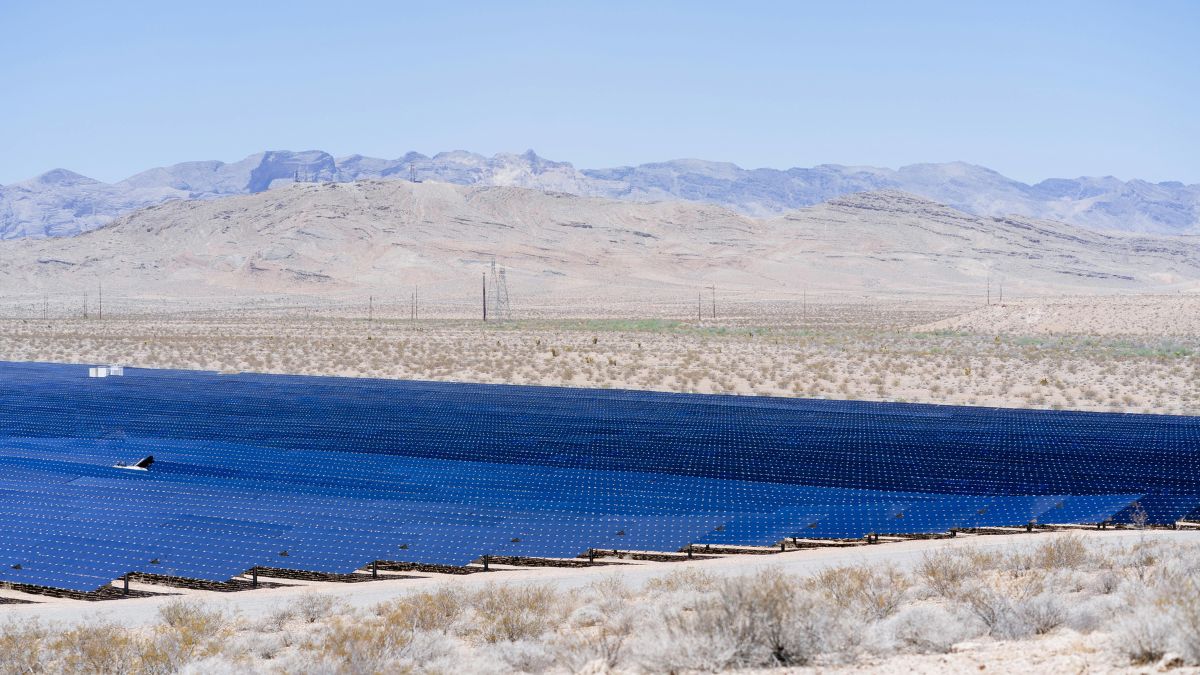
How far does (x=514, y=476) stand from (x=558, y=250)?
5069 inches

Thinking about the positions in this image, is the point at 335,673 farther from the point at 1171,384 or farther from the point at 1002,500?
the point at 1171,384

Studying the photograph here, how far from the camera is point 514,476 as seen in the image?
20.4 m

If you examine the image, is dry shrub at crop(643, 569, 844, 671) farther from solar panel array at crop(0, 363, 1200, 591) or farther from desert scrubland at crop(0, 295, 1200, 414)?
desert scrubland at crop(0, 295, 1200, 414)

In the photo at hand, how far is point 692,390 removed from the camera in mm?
36250

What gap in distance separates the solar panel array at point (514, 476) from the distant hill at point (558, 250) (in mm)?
91683

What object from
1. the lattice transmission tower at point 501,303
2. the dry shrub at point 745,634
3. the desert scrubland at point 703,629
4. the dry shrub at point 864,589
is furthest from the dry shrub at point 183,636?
the lattice transmission tower at point 501,303

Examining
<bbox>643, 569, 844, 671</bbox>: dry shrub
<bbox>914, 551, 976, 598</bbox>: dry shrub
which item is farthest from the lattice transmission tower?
<bbox>643, 569, 844, 671</bbox>: dry shrub

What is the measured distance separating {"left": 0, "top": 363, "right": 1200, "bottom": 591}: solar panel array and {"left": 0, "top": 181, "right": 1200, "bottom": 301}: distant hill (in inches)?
3610

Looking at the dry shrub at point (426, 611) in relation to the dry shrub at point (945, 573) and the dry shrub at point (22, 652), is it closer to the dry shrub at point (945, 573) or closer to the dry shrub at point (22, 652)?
the dry shrub at point (22, 652)

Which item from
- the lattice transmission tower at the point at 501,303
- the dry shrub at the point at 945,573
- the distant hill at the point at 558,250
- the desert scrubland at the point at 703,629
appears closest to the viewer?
the desert scrubland at the point at 703,629

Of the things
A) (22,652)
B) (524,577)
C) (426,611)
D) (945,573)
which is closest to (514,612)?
(426,611)

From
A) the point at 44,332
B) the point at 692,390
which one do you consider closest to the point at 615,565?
the point at 692,390

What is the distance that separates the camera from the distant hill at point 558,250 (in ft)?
447

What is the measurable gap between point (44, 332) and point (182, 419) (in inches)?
1779
